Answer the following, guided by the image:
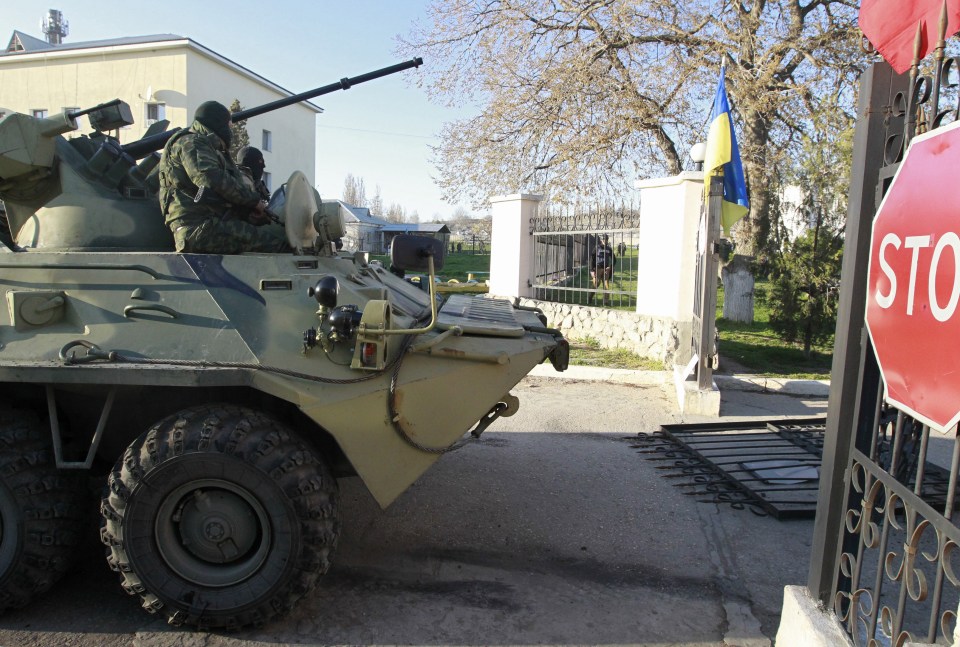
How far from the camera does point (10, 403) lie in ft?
11.0

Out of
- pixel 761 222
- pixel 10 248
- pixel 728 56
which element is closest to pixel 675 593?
pixel 10 248

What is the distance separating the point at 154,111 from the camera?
86.1 feet

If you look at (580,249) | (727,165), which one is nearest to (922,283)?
(727,165)

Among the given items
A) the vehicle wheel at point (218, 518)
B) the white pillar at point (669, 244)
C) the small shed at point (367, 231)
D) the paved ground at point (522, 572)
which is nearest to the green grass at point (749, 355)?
the white pillar at point (669, 244)

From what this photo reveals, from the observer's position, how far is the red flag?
180cm

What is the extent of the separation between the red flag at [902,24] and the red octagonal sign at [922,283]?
30 centimetres

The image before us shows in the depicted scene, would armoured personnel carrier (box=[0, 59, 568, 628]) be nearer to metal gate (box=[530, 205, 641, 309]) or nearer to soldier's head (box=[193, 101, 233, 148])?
soldier's head (box=[193, 101, 233, 148])

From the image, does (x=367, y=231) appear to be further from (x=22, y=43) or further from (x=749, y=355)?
(x=749, y=355)

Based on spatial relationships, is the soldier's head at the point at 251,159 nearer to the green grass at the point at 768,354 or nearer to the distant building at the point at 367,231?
the green grass at the point at 768,354

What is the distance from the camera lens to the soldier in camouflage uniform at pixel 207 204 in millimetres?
3711

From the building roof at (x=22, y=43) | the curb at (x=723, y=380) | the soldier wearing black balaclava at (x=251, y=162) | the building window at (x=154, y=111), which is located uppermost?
the building roof at (x=22, y=43)

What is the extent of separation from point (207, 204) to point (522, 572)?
251 centimetres

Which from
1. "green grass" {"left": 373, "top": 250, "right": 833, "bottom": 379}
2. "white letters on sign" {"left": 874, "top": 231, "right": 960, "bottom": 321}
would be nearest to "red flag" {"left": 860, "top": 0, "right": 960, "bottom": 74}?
"white letters on sign" {"left": 874, "top": 231, "right": 960, "bottom": 321}

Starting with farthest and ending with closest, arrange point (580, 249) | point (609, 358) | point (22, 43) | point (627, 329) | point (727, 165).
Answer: point (22, 43) → point (580, 249) → point (627, 329) → point (609, 358) → point (727, 165)
